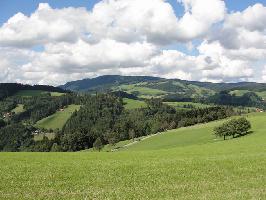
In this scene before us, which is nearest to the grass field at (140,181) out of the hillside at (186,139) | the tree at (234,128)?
the tree at (234,128)

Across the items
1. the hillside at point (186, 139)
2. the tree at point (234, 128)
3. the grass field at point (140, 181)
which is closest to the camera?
the grass field at point (140, 181)

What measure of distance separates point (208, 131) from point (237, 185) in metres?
→ 154

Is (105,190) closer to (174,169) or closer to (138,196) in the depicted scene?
(138,196)

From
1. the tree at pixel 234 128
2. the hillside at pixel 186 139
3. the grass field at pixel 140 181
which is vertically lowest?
the hillside at pixel 186 139

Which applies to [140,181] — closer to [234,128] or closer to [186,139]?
[234,128]

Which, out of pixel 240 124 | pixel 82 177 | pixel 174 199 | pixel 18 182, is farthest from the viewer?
pixel 240 124

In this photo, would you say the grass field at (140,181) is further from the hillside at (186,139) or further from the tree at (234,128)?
the hillside at (186,139)

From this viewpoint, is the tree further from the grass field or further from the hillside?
the grass field

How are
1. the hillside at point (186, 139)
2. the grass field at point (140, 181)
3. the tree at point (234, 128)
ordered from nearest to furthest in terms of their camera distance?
the grass field at point (140, 181)
the tree at point (234, 128)
the hillside at point (186, 139)

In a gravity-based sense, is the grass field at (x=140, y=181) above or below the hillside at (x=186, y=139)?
above

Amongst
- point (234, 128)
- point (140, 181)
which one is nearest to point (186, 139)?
point (234, 128)

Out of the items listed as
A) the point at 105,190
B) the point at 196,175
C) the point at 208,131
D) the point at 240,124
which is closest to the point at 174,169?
the point at 196,175

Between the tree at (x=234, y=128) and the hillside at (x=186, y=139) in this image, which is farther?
the hillside at (x=186, y=139)

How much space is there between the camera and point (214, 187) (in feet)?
93.4
